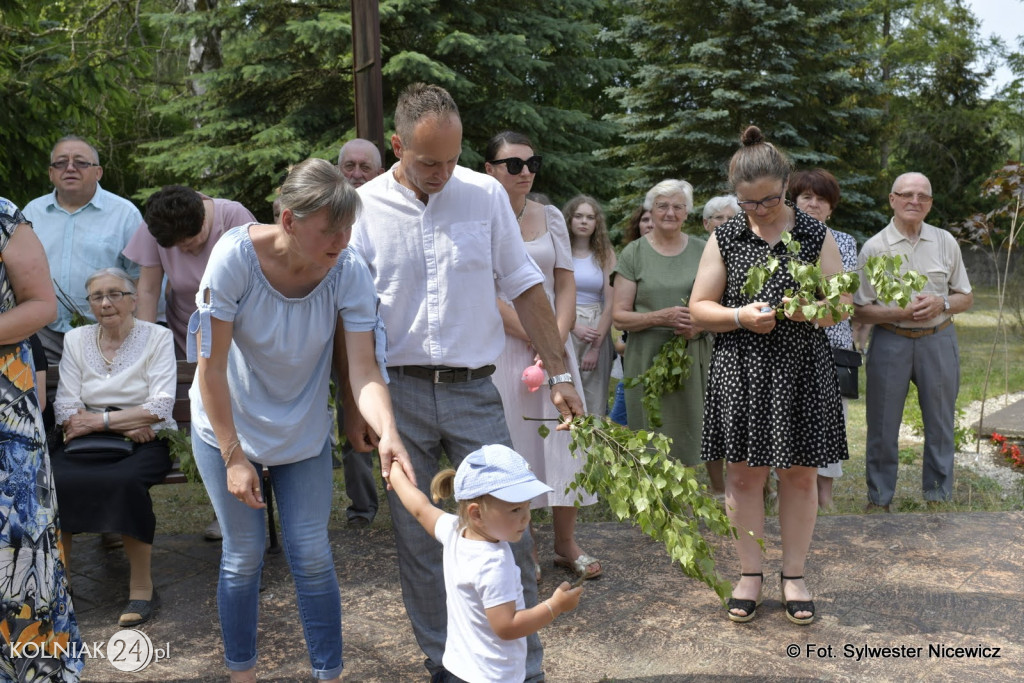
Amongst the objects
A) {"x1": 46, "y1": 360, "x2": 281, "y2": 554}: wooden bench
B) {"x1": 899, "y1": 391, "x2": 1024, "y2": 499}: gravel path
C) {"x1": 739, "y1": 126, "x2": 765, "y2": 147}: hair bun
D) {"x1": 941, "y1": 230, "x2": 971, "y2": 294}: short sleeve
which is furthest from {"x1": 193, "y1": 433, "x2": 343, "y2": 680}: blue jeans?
{"x1": 899, "y1": 391, "x2": 1024, "y2": 499}: gravel path

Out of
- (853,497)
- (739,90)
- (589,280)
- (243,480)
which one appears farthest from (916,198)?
(739,90)

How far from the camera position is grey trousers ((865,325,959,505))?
21.6ft

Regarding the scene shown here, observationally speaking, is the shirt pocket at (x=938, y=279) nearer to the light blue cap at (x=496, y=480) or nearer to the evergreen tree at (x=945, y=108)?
the light blue cap at (x=496, y=480)

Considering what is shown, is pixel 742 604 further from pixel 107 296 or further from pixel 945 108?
pixel 945 108

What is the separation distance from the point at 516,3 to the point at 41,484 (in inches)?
514

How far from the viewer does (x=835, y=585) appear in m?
4.91

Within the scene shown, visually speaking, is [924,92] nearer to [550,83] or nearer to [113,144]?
[550,83]

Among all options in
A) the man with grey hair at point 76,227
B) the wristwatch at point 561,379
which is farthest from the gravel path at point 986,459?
the man with grey hair at point 76,227

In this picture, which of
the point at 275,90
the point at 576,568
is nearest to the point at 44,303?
the point at 576,568

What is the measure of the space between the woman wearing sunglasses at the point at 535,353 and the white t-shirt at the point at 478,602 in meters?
1.77

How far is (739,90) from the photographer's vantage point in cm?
1912

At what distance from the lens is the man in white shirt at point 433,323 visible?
3629mm

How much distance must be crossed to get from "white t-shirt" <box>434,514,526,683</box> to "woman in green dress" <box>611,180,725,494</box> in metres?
3.58

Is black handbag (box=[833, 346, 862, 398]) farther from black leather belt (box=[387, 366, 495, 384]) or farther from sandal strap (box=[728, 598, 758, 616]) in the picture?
black leather belt (box=[387, 366, 495, 384])
